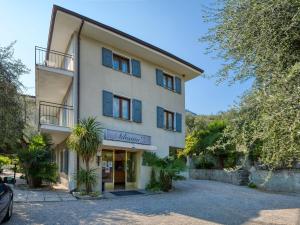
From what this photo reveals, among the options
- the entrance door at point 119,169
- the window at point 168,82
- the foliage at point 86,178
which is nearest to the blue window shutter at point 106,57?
the entrance door at point 119,169

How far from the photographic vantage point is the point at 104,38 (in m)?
17.6

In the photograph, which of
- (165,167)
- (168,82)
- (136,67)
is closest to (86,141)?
(165,167)

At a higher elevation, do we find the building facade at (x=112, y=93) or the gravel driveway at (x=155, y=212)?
the building facade at (x=112, y=93)

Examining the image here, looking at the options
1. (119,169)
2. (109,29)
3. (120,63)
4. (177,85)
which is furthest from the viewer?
(177,85)

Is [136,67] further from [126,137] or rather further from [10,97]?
[10,97]

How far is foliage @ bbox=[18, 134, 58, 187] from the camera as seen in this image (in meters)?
16.8

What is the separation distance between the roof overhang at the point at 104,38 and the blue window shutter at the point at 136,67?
1.31 ft

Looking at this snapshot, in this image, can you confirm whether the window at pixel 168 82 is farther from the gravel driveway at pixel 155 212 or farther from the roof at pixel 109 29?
the gravel driveway at pixel 155 212

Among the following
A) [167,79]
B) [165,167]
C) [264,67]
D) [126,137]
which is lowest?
[165,167]

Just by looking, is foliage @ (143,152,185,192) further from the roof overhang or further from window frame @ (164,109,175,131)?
the roof overhang

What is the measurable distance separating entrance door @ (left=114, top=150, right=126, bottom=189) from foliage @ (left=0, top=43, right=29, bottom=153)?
7.36 metres

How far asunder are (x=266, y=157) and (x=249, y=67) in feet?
5.96

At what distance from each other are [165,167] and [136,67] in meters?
5.87

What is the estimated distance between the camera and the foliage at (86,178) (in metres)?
15.1
